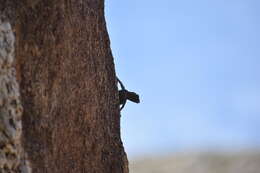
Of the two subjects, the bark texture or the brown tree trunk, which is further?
the brown tree trunk

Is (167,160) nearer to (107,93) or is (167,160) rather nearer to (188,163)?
(188,163)

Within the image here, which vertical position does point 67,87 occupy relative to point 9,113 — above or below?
above

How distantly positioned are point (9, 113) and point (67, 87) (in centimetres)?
64

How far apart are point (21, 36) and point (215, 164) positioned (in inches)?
1286

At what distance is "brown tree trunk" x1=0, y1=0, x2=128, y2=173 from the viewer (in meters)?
4.13

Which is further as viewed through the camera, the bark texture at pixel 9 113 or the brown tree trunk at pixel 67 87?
the brown tree trunk at pixel 67 87

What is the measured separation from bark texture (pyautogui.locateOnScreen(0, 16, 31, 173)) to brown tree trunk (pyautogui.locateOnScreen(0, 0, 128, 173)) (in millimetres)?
133

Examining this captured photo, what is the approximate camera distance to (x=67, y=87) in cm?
443

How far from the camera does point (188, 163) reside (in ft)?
115

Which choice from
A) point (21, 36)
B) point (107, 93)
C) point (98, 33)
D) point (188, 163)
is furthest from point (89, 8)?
point (188, 163)

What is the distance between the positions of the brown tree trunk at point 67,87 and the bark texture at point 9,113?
13cm

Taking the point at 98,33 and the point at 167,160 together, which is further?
the point at 167,160

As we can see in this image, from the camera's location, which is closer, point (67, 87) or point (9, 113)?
point (9, 113)

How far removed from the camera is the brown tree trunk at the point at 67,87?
13.5ft
